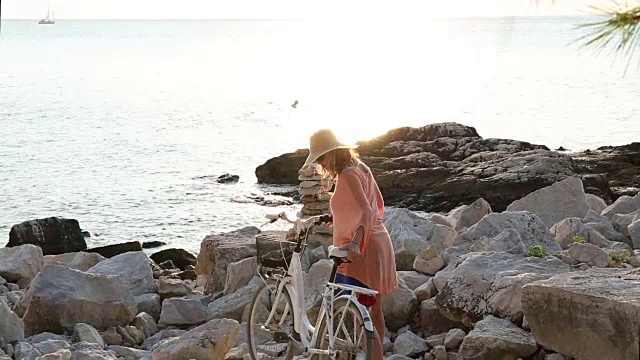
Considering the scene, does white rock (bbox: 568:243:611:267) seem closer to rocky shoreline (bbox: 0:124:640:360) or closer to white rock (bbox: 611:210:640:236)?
rocky shoreline (bbox: 0:124:640:360)

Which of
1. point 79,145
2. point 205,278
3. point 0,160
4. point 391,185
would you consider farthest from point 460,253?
point 79,145

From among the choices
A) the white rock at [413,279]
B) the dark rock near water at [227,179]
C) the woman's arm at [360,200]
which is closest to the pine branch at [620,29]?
the woman's arm at [360,200]

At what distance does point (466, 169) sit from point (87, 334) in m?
19.1

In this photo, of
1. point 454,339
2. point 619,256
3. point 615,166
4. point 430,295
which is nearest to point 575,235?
point 619,256

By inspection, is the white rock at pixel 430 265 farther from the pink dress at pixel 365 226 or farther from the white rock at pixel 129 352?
the pink dress at pixel 365 226

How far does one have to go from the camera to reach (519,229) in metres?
10.3

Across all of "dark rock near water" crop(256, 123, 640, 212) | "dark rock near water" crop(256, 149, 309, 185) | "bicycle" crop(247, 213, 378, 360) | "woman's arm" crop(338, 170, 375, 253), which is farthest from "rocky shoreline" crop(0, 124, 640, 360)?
"dark rock near water" crop(256, 149, 309, 185)

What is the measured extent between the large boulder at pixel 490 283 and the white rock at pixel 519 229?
1050mm

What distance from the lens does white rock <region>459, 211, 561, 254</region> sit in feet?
32.7

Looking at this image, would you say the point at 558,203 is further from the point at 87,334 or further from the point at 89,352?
the point at 89,352

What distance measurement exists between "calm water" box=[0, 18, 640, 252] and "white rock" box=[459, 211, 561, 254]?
12.8 m

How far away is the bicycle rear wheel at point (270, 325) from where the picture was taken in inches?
279

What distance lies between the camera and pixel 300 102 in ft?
242

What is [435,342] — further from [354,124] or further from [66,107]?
[66,107]
